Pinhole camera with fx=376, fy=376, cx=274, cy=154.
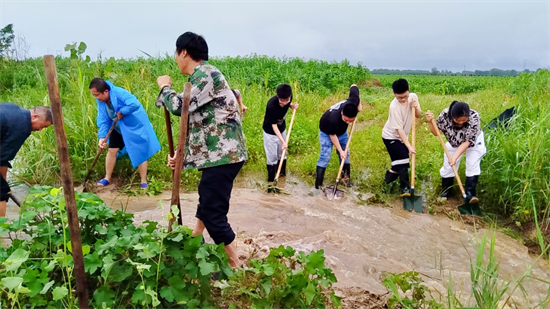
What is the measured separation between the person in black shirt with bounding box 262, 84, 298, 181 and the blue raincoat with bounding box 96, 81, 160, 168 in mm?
1655

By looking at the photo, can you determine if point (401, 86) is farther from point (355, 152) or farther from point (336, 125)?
point (355, 152)

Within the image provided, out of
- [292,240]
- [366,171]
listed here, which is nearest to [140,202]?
[292,240]

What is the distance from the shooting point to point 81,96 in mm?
5445

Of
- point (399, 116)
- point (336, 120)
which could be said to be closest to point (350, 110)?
point (336, 120)

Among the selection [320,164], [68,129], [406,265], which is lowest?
[406,265]

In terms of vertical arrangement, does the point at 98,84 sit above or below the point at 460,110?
above

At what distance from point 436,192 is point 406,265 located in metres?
2.21

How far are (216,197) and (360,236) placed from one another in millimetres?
2158

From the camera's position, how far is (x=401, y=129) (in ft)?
15.8

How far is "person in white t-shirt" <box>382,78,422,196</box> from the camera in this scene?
4797 millimetres

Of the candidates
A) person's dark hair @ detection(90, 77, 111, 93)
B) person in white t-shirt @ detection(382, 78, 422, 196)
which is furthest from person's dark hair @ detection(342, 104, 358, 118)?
person's dark hair @ detection(90, 77, 111, 93)

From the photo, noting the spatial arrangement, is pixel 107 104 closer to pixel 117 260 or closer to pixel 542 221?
pixel 117 260

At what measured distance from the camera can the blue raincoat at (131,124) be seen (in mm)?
4445

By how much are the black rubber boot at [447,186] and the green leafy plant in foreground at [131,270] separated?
359 cm
